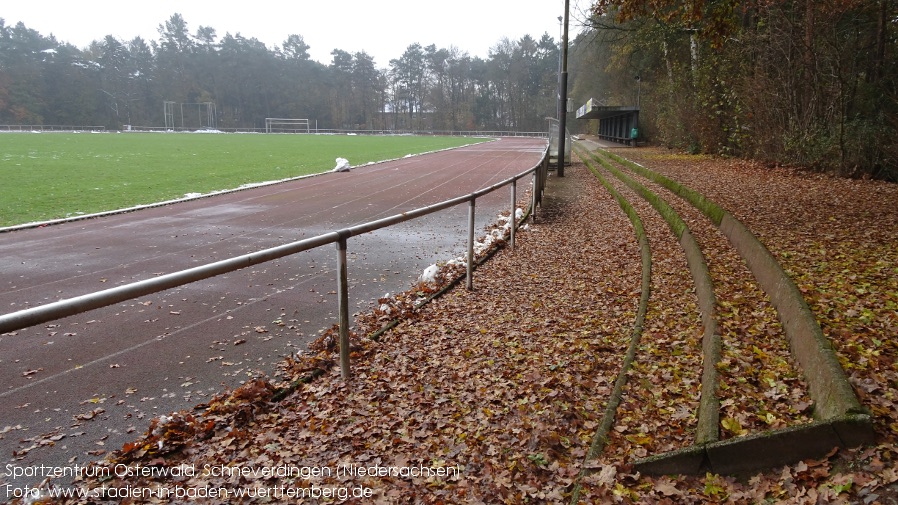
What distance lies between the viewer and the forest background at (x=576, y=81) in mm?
13656

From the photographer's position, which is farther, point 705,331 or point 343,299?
point 705,331

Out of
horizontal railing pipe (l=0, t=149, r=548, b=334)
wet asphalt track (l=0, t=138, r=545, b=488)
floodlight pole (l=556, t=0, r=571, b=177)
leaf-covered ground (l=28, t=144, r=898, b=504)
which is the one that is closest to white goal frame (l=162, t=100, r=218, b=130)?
floodlight pole (l=556, t=0, r=571, b=177)

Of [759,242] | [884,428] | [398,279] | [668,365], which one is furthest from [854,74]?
[884,428]

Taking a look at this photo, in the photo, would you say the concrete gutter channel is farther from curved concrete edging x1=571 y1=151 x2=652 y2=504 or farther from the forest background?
the forest background

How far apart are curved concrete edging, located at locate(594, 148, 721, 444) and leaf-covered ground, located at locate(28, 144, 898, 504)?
72mm

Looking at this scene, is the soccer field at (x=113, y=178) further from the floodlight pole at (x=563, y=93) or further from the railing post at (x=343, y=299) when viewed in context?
the railing post at (x=343, y=299)

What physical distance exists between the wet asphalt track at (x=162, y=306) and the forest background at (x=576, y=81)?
650 cm

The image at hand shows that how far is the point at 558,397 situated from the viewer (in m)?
3.80

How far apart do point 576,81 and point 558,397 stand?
6905 centimetres

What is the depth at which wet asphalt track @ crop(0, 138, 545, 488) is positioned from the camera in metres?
3.98

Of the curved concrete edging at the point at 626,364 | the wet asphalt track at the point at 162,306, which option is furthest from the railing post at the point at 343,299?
the curved concrete edging at the point at 626,364

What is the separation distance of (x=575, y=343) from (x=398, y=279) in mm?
3597

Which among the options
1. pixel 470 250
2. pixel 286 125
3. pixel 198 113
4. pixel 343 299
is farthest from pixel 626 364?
pixel 198 113

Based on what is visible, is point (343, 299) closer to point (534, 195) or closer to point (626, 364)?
point (626, 364)
